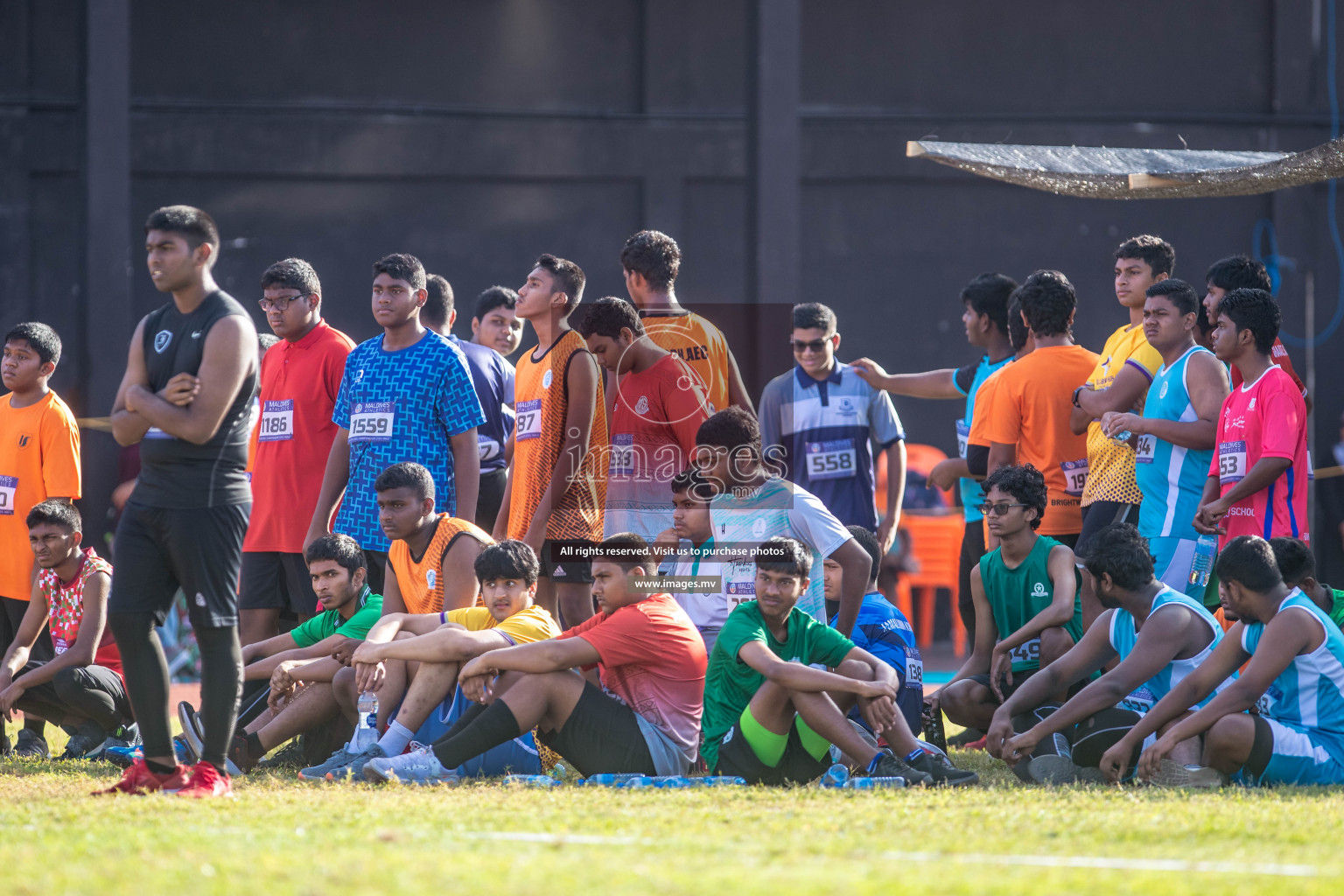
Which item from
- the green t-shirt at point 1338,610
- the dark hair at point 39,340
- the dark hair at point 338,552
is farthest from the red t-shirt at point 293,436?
the green t-shirt at point 1338,610

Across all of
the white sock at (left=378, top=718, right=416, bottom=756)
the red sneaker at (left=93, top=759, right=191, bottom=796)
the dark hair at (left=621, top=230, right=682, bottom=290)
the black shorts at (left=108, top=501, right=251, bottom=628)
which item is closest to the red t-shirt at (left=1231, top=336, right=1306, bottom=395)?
the dark hair at (left=621, top=230, right=682, bottom=290)

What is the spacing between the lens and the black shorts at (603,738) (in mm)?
5047

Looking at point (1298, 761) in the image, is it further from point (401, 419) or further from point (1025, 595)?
point (401, 419)

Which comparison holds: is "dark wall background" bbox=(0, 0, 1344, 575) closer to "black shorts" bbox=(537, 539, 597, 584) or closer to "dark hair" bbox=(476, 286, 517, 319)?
"dark hair" bbox=(476, 286, 517, 319)

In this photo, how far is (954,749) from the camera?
20.3 ft

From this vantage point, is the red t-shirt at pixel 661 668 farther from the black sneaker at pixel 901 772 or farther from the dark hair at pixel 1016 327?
the dark hair at pixel 1016 327

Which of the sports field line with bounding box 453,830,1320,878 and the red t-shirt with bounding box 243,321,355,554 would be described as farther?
the red t-shirt with bounding box 243,321,355,554

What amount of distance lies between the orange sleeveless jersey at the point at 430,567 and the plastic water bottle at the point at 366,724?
1.48ft

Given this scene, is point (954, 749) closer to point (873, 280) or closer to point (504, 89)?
point (873, 280)

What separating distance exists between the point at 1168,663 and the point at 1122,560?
0.41 m

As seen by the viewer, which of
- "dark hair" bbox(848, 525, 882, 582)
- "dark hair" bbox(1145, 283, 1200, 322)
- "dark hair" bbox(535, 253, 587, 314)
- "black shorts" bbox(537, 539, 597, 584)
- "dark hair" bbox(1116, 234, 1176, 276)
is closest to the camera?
"dark hair" bbox(848, 525, 882, 582)

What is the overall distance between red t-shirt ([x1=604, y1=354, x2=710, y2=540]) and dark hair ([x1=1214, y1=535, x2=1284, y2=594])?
2.11m

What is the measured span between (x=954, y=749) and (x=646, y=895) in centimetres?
345

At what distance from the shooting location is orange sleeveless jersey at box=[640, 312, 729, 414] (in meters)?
6.02
